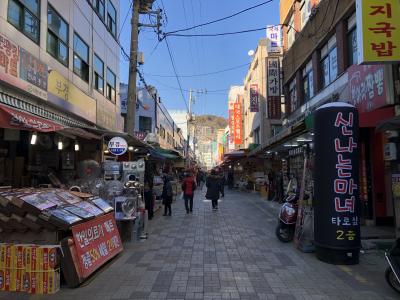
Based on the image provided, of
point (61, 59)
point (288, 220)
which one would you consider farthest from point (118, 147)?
point (288, 220)

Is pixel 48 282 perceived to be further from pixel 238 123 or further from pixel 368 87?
pixel 238 123

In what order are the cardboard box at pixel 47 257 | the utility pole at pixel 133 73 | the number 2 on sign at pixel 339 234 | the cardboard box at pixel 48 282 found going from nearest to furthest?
the cardboard box at pixel 48 282, the cardboard box at pixel 47 257, the number 2 on sign at pixel 339 234, the utility pole at pixel 133 73

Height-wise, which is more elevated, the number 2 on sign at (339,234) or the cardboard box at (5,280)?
the number 2 on sign at (339,234)

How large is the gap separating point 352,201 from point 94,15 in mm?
13858

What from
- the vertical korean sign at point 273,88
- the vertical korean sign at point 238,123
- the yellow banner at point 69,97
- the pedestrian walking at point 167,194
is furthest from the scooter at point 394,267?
the vertical korean sign at point 238,123

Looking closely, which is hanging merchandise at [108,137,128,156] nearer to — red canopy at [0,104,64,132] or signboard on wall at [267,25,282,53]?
red canopy at [0,104,64,132]

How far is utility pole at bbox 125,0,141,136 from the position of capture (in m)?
16.3

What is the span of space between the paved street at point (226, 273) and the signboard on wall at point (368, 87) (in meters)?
3.86

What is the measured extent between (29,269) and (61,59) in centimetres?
987

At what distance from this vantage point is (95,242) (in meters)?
7.42

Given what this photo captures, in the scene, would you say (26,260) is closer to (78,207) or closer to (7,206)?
(7,206)

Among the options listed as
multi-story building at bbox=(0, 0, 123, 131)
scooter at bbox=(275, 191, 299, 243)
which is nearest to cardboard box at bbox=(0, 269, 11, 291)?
multi-story building at bbox=(0, 0, 123, 131)

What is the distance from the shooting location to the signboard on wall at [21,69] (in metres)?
9.91

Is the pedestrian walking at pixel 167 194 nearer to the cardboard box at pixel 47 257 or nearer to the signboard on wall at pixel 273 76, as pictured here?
the cardboard box at pixel 47 257
